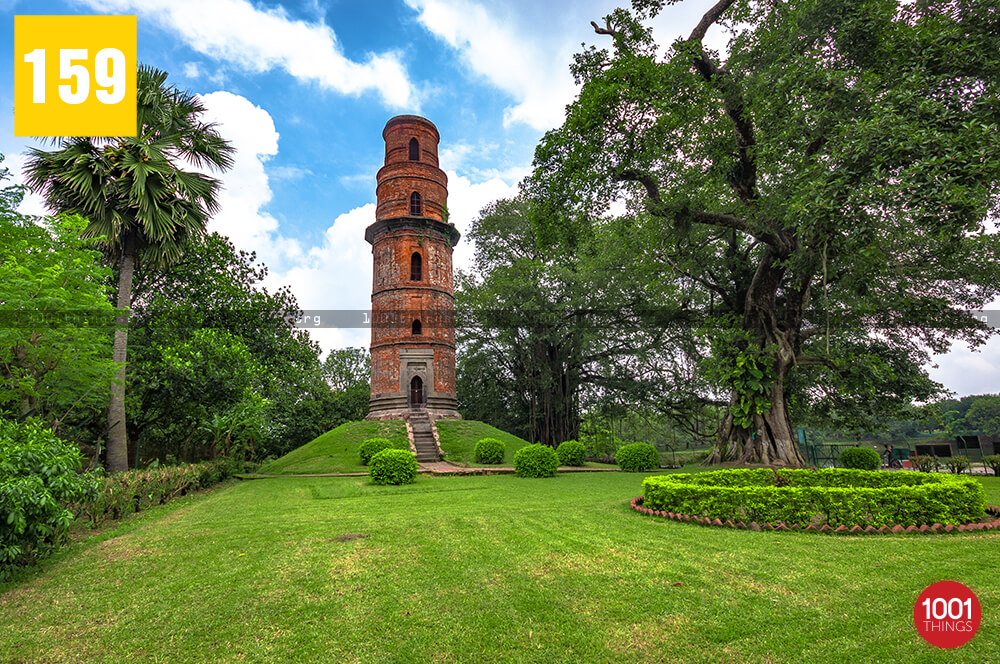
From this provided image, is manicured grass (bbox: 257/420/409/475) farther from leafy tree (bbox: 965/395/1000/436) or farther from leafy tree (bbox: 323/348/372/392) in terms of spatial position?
leafy tree (bbox: 965/395/1000/436)

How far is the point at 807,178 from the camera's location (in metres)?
9.85

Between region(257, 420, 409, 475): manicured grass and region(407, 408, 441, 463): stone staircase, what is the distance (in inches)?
26.7

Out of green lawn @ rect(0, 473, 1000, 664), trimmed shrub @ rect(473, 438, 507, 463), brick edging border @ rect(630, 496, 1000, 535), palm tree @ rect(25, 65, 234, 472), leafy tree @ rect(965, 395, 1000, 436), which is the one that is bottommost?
leafy tree @ rect(965, 395, 1000, 436)

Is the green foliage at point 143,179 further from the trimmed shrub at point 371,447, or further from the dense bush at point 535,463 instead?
the dense bush at point 535,463

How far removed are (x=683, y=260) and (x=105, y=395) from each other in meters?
18.3

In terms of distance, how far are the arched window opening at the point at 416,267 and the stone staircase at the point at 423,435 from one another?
726cm

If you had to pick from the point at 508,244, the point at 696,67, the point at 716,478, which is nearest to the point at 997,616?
the point at 716,478

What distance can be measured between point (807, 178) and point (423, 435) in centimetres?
1905

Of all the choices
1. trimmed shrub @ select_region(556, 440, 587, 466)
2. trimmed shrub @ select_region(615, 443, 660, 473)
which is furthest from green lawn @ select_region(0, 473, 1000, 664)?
trimmed shrub @ select_region(556, 440, 587, 466)

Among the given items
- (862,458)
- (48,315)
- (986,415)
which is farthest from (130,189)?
(986,415)

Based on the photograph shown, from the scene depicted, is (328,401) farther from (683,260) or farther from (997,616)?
(997,616)

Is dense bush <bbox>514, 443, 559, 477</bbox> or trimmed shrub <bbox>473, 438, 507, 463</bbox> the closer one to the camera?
dense bush <bbox>514, 443, 559, 477</bbox>

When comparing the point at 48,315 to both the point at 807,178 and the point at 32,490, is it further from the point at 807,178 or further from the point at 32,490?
the point at 807,178

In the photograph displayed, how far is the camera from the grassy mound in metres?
22.2
